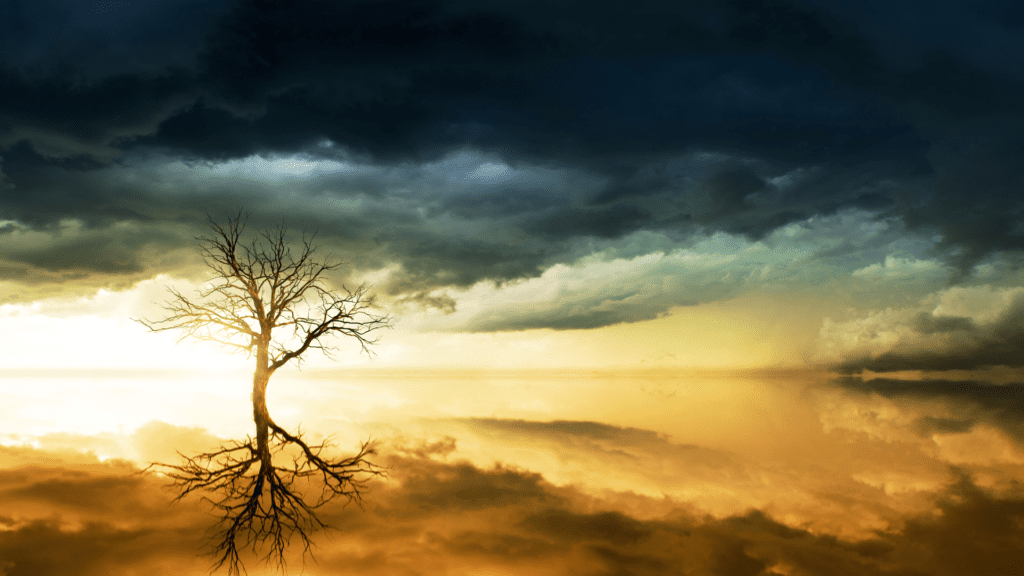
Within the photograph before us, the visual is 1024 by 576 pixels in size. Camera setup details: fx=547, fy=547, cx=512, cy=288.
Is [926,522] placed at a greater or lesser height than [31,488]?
lesser

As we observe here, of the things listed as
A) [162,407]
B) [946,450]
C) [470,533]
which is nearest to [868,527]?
[470,533]

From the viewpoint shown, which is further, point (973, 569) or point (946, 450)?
point (946, 450)

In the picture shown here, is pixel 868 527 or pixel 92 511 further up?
pixel 92 511

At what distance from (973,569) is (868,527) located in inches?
62.0

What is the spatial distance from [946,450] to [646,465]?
30.8ft

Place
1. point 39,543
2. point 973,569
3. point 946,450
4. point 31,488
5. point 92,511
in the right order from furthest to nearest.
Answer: point 946,450, point 31,488, point 92,511, point 39,543, point 973,569

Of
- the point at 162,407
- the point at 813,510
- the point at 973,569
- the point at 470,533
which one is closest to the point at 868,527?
the point at 813,510

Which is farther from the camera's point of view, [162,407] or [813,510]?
[162,407]

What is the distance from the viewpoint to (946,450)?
15.6 m

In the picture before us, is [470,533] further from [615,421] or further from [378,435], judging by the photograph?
[615,421]

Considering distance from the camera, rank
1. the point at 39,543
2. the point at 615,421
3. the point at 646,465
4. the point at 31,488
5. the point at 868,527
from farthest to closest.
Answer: the point at 615,421, the point at 646,465, the point at 31,488, the point at 868,527, the point at 39,543

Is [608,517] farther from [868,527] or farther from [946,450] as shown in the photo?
[946,450]

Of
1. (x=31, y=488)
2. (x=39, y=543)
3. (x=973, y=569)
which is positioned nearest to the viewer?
(x=973, y=569)

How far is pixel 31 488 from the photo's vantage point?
1122 cm
